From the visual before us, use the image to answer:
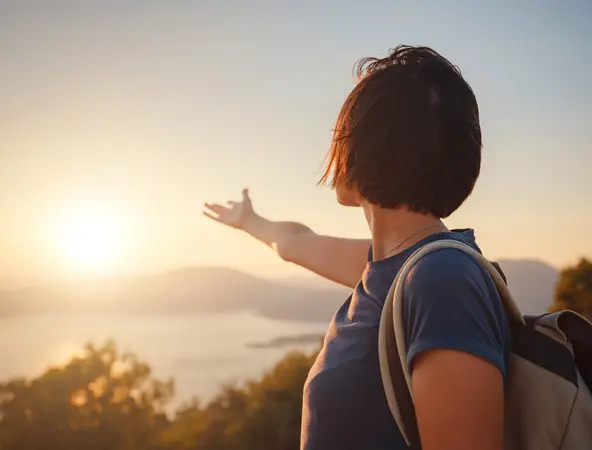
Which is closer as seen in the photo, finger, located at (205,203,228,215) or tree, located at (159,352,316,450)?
finger, located at (205,203,228,215)

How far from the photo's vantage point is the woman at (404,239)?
1.44m

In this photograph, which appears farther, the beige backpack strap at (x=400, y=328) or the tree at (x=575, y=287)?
the tree at (x=575, y=287)

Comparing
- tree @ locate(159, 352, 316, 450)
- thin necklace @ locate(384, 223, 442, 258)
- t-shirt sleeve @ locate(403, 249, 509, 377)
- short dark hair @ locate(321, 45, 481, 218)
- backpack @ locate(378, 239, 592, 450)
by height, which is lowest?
tree @ locate(159, 352, 316, 450)

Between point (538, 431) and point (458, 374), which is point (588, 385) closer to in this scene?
point (538, 431)

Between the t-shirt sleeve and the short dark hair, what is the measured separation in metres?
0.35

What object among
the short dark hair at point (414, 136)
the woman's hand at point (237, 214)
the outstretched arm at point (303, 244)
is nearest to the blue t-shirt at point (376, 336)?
the short dark hair at point (414, 136)

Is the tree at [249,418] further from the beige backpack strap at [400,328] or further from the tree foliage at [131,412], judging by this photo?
the beige backpack strap at [400,328]

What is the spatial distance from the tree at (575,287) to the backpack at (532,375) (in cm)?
1570

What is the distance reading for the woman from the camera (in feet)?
4.73

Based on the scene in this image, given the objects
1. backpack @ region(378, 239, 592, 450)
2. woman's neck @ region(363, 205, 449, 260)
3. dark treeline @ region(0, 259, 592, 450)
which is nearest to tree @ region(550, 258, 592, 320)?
dark treeline @ region(0, 259, 592, 450)

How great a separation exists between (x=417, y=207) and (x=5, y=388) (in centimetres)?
820

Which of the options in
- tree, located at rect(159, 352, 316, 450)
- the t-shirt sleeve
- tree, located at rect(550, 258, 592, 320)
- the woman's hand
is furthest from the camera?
tree, located at rect(550, 258, 592, 320)

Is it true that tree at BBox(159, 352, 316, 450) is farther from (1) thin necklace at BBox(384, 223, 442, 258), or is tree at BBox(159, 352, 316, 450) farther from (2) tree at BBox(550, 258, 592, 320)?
(2) tree at BBox(550, 258, 592, 320)

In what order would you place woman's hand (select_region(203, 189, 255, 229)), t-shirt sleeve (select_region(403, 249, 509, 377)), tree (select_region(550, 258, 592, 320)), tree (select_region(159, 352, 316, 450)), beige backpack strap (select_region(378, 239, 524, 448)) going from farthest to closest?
1. tree (select_region(550, 258, 592, 320))
2. tree (select_region(159, 352, 316, 450))
3. woman's hand (select_region(203, 189, 255, 229))
4. beige backpack strap (select_region(378, 239, 524, 448))
5. t-shirt sleeve (select_region(403, 249, 509, 377))
